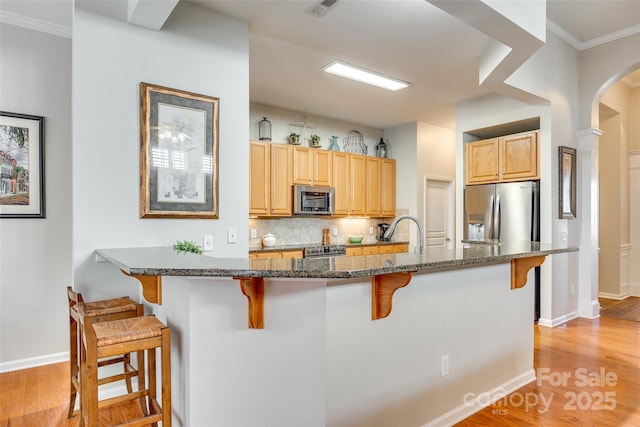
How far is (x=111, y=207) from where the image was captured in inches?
95.2

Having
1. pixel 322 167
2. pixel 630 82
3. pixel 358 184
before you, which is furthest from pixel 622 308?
pixel 322 167

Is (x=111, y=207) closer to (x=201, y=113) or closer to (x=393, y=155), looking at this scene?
(x=201, y=113)

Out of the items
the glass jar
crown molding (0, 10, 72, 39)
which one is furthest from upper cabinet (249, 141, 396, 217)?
crown molding (0, 10, 72, 39)

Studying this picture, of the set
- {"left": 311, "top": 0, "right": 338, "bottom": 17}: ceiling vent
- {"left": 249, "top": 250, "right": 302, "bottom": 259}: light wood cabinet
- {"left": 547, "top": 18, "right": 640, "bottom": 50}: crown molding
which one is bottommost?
{"left": 249, "top": 250, "right": 302, "bottom": 259}: light wood cabinet

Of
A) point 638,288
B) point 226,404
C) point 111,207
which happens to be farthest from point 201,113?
point 638,288

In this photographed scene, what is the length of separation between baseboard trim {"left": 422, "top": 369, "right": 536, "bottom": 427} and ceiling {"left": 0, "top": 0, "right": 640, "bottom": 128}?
2.66m

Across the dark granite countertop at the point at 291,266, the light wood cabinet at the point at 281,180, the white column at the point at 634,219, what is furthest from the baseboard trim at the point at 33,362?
the white column at the point at 634,219

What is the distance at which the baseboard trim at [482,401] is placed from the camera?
2107mm

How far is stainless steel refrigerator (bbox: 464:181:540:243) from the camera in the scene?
4238 mm

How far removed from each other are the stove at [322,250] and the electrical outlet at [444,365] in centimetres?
306

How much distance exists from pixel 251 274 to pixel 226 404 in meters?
0.71

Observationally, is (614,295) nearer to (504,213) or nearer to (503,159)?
(504,213)

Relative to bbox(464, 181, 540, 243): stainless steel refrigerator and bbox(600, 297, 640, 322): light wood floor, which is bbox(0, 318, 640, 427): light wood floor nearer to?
bbox(600, 297, 640, 322): light wood floor

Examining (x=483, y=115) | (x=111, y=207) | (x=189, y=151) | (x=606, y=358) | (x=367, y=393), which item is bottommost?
(x=606, y=358)
